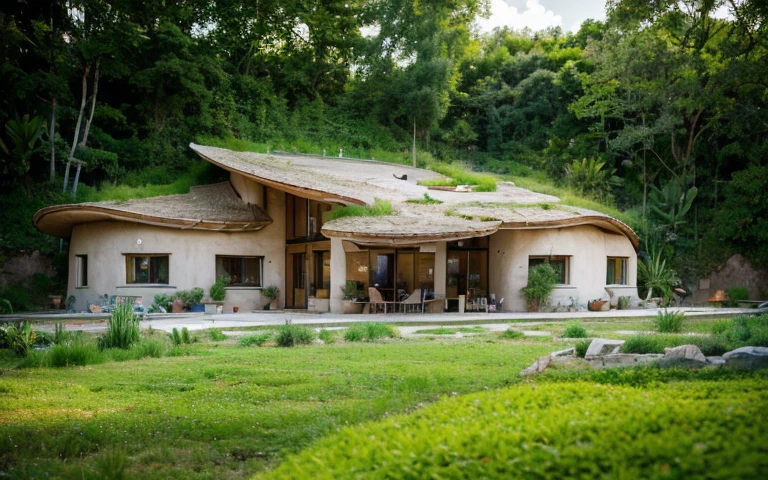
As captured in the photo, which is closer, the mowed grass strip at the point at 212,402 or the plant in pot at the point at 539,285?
the mowed grass strip at the point at 212,402

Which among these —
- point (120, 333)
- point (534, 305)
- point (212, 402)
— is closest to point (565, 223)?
point (534, 305)

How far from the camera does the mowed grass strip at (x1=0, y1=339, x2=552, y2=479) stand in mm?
5586

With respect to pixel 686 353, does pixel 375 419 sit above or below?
below

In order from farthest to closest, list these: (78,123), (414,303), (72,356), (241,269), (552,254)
Result: 1. (78,123)
2. (241,269)
3. (552,254)
4. (414,303)
5. (72,356)

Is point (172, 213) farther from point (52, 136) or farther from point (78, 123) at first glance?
point (78, 123)

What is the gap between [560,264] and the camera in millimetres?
23031

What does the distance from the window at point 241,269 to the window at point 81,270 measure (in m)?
4.63

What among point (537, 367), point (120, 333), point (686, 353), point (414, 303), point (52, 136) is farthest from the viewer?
point (52, 136)

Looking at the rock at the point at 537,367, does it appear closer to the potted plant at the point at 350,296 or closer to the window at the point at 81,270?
the potted plant at the point at 350,296

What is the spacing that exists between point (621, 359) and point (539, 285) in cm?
1308

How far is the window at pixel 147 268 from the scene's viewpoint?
23641 millimetres

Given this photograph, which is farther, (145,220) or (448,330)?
(145,220)

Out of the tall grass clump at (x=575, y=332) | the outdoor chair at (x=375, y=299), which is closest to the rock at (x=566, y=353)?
the tall grass clump at (x=575, y=332)

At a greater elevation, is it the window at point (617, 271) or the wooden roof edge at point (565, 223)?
the wooden roof edge at point (565, 223)
